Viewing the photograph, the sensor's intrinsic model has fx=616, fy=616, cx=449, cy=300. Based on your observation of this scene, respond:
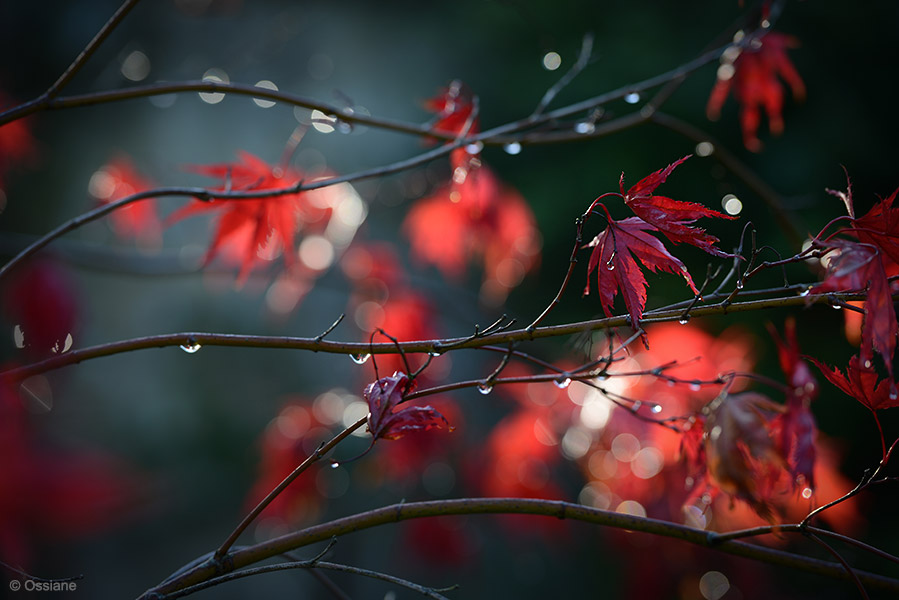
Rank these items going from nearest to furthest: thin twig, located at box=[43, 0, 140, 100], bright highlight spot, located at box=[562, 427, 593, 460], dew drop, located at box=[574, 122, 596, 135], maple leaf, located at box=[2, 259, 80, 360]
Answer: thin twig, located at box=[43, 0, 140, 100] < dew drop, located at box=[574, 122, 596, 135] < maple leaf, located at box=[2, 259, 80, 360] < bright highlight spot, located at box=[562, 427, 593, 460]

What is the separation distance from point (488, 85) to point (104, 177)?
68.5 inches

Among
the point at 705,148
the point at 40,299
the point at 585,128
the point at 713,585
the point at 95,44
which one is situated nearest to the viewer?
the point at 95,44

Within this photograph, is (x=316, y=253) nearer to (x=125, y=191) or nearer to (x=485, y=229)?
(x=485, y=229)

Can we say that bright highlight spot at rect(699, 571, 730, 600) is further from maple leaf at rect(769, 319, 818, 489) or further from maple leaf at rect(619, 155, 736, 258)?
maple leaf at rect(619, 155, 736, 258)

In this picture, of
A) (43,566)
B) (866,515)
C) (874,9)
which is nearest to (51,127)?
(43,566)

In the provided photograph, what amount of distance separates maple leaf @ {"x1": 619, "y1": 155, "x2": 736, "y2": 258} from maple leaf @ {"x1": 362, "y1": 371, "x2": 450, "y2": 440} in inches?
10.9

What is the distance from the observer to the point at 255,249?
3.12ft

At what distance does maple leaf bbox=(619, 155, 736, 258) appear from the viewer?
0.57 m

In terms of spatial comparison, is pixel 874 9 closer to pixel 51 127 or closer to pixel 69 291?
pixel 69 291

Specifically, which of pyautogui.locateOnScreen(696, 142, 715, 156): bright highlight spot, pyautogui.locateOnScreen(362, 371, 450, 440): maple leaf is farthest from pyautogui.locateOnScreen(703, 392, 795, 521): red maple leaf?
pyautogui.locateOnScreen(696, 142, 715, 156): bright highlight spot

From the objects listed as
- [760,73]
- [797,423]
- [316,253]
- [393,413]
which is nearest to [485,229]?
[316,253]

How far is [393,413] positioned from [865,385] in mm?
471

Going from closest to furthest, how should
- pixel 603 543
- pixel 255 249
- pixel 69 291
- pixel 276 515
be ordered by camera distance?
pixel 255 249 → pixel 69 291 → pixel 276 515 → pixel 603 543

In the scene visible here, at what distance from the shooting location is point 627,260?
1.94 ft
